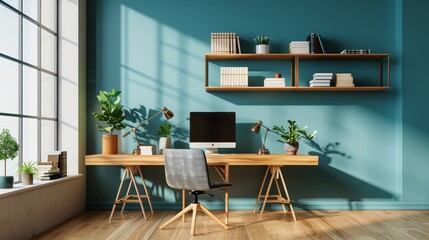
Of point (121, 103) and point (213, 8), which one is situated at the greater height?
point (213, 8)

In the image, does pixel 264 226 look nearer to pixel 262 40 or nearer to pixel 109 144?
pixel 109 144

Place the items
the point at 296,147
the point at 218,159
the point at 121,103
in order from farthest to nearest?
the point at 121,103, the point at 296,147, the point at 218,159

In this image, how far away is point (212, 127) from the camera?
500 centimetres

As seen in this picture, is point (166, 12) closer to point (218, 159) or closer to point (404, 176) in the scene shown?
point (218, 159)

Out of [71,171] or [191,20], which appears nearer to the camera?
[71,171]

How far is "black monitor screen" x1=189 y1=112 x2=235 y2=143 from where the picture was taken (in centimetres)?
499

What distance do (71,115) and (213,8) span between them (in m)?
2.09

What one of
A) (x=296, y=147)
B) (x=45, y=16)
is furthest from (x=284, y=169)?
(x=45, y=16)

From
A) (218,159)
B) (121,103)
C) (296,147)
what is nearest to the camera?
(218,159)

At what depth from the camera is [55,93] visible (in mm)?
4926

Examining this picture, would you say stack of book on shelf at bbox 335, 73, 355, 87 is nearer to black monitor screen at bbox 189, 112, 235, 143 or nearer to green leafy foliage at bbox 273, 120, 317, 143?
green leafy foliage at bbox 273, 120, 317, 143

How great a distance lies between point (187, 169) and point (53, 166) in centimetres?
138

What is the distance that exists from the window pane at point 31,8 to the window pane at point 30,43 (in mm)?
97

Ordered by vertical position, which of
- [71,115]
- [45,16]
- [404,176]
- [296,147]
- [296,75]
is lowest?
[404,176]
